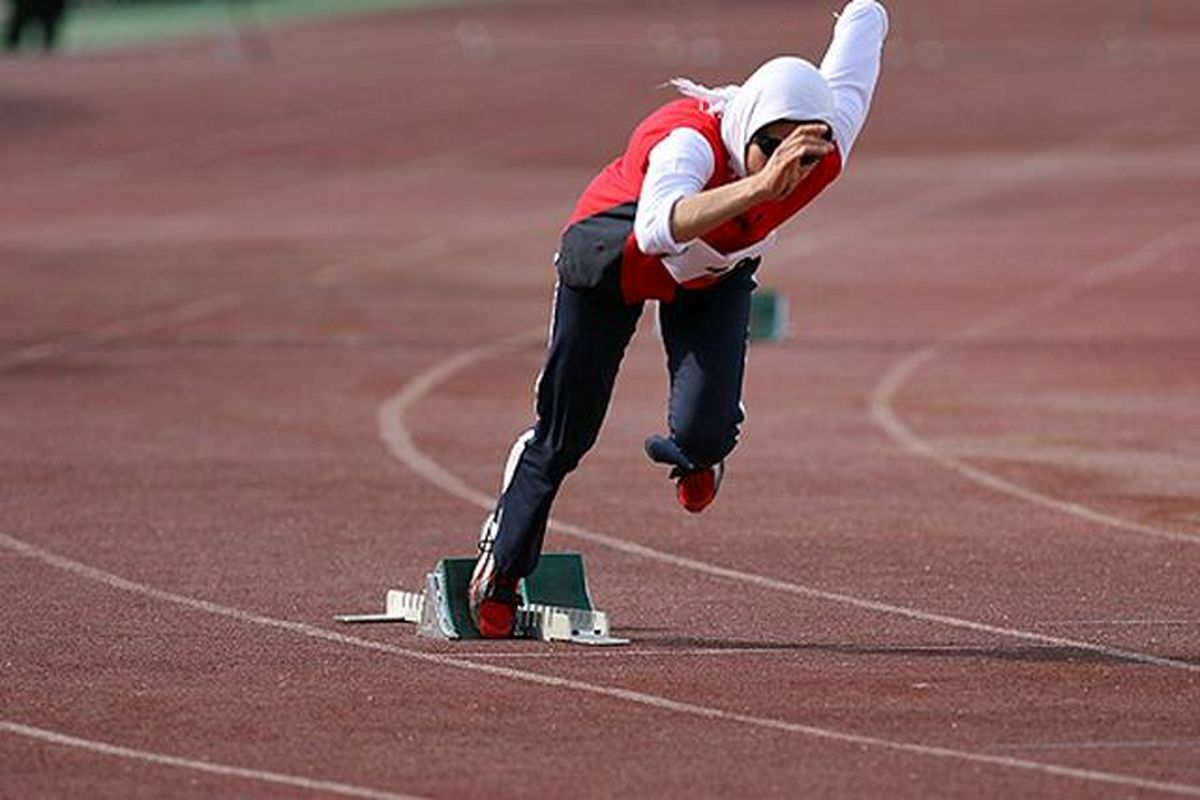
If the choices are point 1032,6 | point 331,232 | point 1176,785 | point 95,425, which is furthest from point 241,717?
point 1032,6

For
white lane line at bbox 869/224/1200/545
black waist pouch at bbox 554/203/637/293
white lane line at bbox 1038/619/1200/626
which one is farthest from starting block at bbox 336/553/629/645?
white lane line at bbox 869/224/1200/545

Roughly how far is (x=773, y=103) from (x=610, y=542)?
145 inches

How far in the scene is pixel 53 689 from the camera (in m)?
9.81

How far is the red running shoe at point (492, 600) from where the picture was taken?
10758mm

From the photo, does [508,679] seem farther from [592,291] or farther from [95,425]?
[95,425]

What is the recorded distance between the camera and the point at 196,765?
870cm

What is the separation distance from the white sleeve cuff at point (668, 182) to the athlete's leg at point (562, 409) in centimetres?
43

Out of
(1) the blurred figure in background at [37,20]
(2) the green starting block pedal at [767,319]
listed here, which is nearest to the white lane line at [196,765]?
(2) the green starting block pedal at [767,319]

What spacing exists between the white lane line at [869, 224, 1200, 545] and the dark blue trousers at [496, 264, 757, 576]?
3266mm

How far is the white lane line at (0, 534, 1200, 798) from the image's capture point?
855 centimetres

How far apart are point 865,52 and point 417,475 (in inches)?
197

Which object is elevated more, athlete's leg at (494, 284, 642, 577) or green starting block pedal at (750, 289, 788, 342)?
athlete's leg at (494, 284, 642, 577)

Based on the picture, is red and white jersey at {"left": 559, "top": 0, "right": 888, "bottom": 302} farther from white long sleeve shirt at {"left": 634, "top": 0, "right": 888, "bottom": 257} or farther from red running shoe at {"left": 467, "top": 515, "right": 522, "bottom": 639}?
red running shoe at {"left": 467, "top": 515, "right": 522, "bottom": 639}

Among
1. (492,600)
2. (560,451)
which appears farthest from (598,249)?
(492,600)
